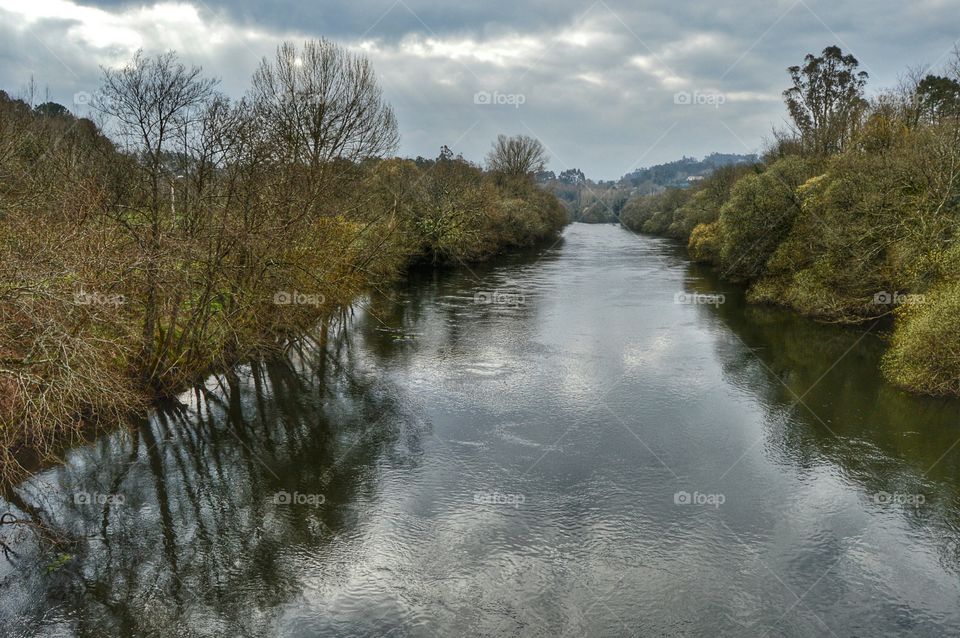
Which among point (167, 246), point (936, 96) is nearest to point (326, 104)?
point (167, 246)

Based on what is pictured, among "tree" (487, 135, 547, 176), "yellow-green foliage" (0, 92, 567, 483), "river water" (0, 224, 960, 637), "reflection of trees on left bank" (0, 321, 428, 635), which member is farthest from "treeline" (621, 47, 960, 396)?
"tree" (487, 135, 547, 176)

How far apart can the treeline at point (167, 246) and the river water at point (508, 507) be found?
2365 mm

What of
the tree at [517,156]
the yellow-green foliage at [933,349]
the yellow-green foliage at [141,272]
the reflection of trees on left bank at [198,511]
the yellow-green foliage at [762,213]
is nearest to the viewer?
the yellow-green foliage at [141,272]

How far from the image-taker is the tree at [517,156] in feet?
347

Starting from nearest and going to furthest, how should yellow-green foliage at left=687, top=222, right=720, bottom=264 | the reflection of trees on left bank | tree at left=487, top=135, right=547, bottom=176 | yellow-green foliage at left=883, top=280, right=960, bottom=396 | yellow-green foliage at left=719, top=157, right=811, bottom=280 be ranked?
1. the reflection of trees on left bank
2. yellow-green foliage at left=883, top=280, right=960, bottom=396
3. yellow-green foliage at left=719, top=157, right=811, bottom=280
4. yellow-green foliage at left=687, top=222, right=720, bottom=264
5. tree at left=487, top=135, right=547, bottom=176

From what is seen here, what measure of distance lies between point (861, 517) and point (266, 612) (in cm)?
1332

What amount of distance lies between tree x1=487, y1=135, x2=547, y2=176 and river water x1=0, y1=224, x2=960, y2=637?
81.7 meters

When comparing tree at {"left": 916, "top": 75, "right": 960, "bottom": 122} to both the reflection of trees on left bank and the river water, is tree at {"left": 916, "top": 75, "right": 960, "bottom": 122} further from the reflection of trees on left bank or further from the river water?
the reflection of trees on left bank

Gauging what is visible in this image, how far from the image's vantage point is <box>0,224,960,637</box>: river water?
11.9m

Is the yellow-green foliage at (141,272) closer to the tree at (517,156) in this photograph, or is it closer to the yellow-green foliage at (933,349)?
the yellow-green foliage at (933,349)

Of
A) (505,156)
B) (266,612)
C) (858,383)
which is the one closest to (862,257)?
(858,383)

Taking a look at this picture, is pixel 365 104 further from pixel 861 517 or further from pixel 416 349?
pixel 861 517

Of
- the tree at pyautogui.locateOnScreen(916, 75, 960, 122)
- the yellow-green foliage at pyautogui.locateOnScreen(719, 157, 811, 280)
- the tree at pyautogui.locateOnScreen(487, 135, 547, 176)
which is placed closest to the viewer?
the yellow-green foliage at pyautogui.locateOnScreen(719, 157, 811, 280)

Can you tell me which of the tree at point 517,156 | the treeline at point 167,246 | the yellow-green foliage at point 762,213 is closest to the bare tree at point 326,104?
the treeline at point 167,246
